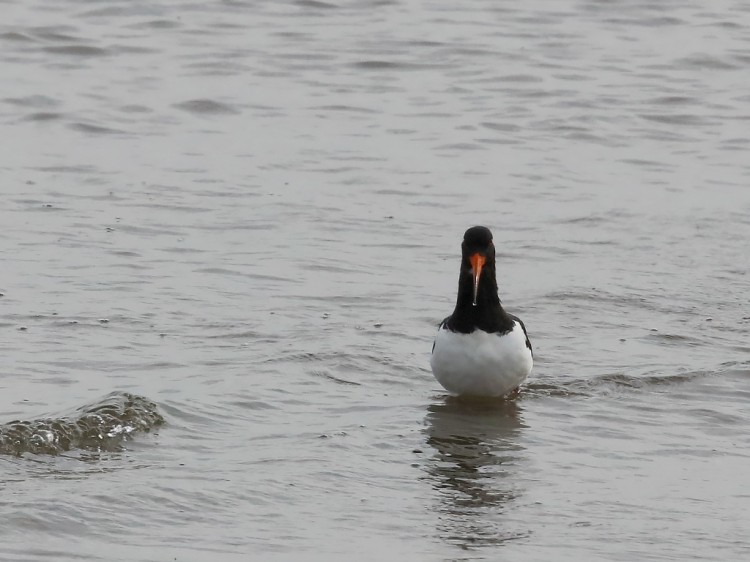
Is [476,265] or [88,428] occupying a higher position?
[476,265]

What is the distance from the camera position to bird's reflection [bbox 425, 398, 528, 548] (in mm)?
6672

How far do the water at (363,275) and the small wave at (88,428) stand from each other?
0.07ft

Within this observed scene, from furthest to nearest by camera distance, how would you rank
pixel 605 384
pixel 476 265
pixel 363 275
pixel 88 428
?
pixel 363 275, pixel 605 384, pixel 476 265, pixel 88 428

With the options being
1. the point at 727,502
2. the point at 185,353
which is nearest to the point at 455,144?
the point at 185,353

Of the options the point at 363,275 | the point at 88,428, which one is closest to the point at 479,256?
the point at 363,275

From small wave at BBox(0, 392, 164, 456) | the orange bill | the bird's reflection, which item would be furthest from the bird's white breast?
small wave at BBox(0, 392, 164, 456)

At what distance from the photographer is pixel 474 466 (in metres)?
7.73

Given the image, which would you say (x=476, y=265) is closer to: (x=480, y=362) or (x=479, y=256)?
(x=479, y=256)

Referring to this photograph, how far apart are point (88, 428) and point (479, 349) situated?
94.8 inches

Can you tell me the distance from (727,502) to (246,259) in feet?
18.2

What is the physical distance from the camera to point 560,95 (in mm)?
18031

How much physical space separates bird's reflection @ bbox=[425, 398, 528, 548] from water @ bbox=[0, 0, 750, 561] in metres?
0.03

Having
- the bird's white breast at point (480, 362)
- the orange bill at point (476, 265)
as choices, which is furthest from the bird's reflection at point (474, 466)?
the orange bill at point (476, 265)

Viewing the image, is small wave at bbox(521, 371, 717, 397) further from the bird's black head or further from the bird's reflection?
the bird's black head
